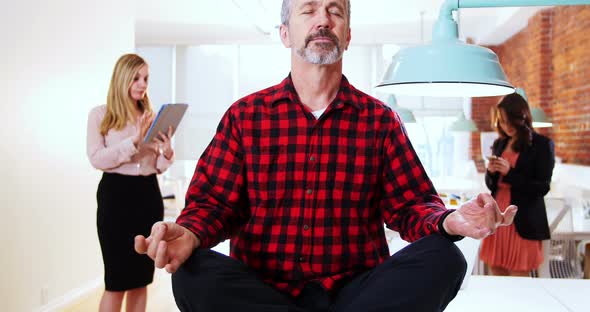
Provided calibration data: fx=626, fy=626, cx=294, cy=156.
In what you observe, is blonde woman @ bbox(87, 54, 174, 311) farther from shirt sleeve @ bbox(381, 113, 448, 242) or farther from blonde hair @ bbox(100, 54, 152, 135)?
shirt sleeve @ bbox(381, 113, 448, 242)

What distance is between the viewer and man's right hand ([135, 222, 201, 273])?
3.64 feet

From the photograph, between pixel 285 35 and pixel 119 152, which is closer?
pixel 285 35

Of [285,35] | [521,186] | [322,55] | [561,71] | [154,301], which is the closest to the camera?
[322,55]

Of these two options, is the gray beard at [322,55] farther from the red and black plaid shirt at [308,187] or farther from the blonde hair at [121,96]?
the blonde hair at [121,96]

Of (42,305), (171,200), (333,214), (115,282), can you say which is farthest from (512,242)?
(171,200)

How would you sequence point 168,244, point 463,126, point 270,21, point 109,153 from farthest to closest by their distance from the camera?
point 463,126
point 270,21
point 109,153
point 168,244

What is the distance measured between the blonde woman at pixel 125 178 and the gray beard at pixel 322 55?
183 cm

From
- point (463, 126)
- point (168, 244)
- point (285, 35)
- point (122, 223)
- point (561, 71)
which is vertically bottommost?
point (122, 223)

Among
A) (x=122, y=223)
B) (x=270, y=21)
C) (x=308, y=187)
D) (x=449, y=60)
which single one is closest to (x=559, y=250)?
(x=122, y=223)

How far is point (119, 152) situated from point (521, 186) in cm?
220

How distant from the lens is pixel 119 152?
308cm

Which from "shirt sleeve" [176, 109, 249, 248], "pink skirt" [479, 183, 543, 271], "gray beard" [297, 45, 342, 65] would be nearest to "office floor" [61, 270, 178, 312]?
"pink skirt" [479, 183, 543, 271]

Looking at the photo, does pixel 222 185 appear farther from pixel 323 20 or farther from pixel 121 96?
pixel 121 96

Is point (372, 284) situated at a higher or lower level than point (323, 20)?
lower
